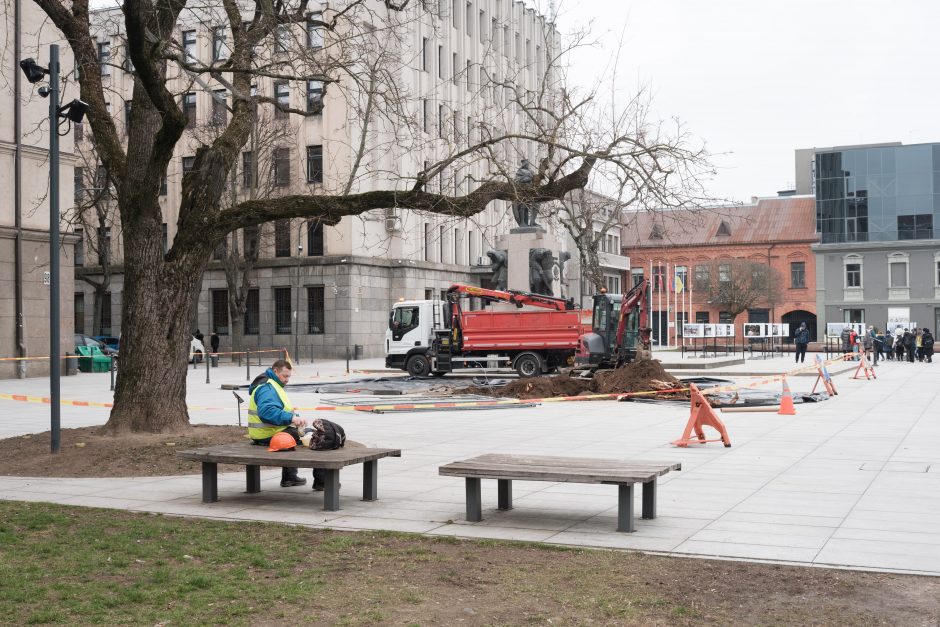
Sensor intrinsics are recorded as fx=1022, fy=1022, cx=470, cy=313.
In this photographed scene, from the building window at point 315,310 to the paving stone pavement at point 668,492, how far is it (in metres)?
32.8

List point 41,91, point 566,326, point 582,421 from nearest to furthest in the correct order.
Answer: point 41,91 → point 582,421 → point 566,326

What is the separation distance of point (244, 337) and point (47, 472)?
43117mm

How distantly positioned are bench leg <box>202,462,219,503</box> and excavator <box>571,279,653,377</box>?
20.8 m

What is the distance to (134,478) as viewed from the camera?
11.4m

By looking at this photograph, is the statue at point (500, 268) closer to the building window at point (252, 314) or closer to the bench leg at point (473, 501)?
the building window at point (252, 314)

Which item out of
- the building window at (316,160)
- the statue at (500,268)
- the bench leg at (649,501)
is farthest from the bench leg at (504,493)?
the building window at (316,160)

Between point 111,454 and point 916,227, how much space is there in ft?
256

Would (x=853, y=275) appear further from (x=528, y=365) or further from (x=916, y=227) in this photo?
(x=528, y=365)

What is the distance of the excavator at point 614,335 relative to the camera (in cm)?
3011

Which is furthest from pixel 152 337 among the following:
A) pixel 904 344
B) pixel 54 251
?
pixel 904 344

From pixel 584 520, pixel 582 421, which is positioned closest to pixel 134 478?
pixel 584 520

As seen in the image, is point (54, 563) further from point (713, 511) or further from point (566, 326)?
point (566, 326)

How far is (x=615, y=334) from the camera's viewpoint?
106 feet

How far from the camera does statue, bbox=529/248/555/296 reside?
3825 cm
